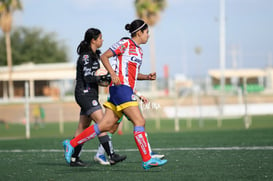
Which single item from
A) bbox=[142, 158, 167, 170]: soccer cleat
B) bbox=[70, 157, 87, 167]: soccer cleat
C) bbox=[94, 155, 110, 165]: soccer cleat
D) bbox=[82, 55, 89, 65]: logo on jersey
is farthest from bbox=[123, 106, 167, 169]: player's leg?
bbox=[94, 155, 110, 165]: soccer cleat

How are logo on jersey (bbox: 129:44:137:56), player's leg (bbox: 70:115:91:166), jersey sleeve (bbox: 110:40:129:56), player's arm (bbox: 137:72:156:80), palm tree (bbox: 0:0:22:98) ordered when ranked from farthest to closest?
palm tree (bbox: 0:0:22:98) → player's leg (bbox: 70:115:91:166) → player's arm (bbox: 137:72:156:80) → logo on jersey (bbox: 129:44:137:56) → jersey sleeve (bbox: 110:40:129:56)

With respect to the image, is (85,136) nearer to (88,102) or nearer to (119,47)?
(88,102)

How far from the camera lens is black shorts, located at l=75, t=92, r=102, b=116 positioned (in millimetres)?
8109

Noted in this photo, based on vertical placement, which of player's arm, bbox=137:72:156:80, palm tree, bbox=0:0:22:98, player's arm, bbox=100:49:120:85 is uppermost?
palm tree, bbox=0:0:22:98

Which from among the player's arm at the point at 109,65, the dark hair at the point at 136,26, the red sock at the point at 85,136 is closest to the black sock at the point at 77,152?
the red sock at the point at 85,136

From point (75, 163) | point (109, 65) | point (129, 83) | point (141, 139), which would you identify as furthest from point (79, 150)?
point (109, 65)

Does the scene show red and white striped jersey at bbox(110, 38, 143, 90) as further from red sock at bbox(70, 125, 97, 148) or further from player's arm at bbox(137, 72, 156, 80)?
red sock at bbox(70, 125, 97, 148)

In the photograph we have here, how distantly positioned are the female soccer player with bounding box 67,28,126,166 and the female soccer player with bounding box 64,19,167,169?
2.31 ft

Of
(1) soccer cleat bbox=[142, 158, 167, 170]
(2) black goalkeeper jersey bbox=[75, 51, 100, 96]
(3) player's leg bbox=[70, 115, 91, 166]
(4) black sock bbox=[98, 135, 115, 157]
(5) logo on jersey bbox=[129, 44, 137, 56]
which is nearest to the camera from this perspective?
(1) soccer cleat bbox=[142, 158, 167, 170]

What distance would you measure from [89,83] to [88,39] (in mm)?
700

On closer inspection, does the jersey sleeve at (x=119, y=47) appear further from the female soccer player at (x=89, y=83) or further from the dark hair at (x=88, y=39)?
the dark hair at (x=88, y=39)

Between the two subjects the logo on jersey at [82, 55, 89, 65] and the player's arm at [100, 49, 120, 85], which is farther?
the logo on jersey at [82, 55, 89, 65]

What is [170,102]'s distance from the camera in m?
41.7

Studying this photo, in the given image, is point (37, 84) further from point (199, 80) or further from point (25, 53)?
point (25, 53)
